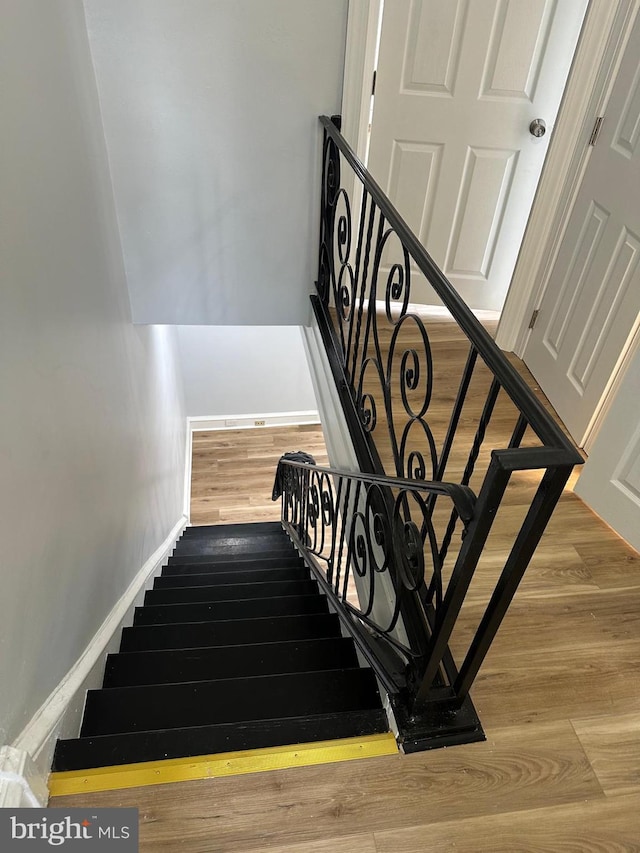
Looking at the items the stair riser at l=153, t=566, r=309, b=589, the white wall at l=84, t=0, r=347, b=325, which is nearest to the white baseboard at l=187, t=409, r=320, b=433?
the stair riser at l=153, t=566, r=309, b=589

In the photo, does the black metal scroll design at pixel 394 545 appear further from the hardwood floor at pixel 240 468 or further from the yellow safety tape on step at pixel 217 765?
the hardwood floor at pixel 240 468

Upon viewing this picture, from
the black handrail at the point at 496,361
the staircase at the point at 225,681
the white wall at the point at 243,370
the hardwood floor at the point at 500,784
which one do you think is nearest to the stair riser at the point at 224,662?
the staircase at the point at 225,681

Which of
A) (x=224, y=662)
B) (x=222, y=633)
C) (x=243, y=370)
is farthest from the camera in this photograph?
(x=243, y=370)

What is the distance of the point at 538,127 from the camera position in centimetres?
256

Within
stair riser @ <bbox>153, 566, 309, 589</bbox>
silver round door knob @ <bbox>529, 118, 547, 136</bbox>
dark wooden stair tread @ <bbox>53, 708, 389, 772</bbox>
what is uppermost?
silver round door knob @ <bbox>529, 118, 547, 136</bbox>

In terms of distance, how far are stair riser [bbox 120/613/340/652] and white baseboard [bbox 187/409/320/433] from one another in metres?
3.61

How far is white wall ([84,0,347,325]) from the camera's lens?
2.08 meters

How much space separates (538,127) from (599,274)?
95 cm

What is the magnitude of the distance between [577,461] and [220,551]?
10.8ft

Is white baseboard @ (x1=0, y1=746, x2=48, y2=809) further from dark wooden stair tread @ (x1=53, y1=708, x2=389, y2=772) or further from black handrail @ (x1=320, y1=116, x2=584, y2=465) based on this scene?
black handrail @ (x1=320, y1=116, x2=584, y2=465)

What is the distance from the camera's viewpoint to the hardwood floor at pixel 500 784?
3.74 ft

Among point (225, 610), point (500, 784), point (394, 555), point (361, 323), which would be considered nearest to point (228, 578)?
point (225, 610)

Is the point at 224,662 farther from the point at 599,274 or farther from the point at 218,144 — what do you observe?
the point at 218,144

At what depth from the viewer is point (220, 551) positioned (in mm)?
3818
